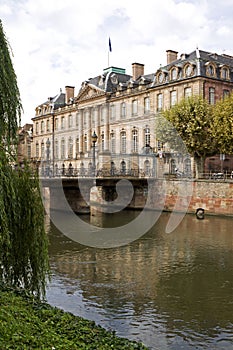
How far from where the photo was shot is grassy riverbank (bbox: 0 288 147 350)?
24.4 feet

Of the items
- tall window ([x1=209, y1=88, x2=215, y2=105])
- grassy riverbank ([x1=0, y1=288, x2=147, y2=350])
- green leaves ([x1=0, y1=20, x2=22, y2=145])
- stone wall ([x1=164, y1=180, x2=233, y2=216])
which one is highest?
tall window ([x1=209, y1=88, x2=215, y2=105])

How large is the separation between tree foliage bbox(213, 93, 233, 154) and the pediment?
26573mm

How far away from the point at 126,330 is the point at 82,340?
3801 millimetres

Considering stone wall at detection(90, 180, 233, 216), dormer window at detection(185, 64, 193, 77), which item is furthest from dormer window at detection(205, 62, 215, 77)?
stone wall at detection(90, 180, 233, 216)

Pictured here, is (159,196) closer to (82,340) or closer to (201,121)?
(201,121)

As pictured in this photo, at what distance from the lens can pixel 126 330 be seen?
1175 centimetres

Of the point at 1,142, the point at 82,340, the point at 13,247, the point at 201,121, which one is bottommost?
the point at 82,340

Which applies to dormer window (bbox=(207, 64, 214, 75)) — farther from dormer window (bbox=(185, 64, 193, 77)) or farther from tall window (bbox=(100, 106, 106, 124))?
tall window (bbox=(100, 106, 106, 124))

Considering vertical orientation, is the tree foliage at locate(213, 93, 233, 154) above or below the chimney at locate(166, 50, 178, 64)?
below

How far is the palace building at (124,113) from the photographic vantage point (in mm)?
48312

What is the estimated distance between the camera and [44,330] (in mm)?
8203

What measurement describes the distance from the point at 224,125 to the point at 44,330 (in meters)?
31.5

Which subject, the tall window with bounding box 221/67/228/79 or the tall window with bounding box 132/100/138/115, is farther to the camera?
the tall window with bounding box 132/100/138/115

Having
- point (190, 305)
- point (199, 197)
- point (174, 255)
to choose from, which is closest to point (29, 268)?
point (190, 305)
